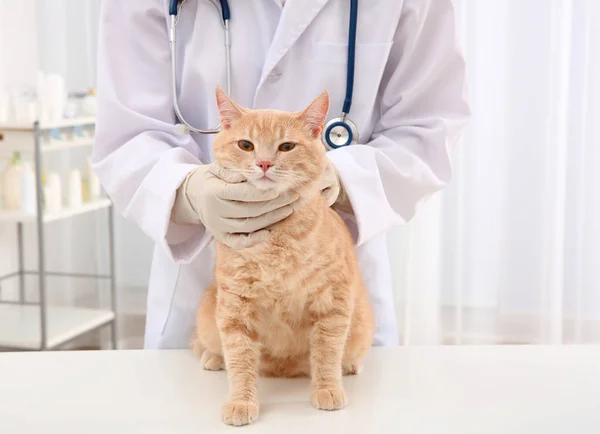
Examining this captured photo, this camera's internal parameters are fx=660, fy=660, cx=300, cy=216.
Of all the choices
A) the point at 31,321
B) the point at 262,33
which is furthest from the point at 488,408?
the point at 31,321

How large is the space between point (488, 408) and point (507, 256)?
1905mm

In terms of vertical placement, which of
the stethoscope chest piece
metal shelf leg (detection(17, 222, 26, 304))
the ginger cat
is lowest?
metal shelf leg (detection(17, 222, 26, 304))

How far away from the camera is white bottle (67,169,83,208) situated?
8.61 ft

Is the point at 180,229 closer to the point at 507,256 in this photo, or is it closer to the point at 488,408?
the point at 488,408

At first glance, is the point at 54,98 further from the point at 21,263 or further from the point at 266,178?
the point at 266,178

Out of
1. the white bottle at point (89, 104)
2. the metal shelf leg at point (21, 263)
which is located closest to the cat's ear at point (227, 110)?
the white bottle at point (89, 104)

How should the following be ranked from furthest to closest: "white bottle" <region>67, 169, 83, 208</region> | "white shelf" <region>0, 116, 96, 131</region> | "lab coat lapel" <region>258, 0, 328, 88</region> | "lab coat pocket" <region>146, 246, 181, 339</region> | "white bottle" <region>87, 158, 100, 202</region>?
"white bottle" <region>87, 158, 100, 202</region>, "white bottle" <region>67, 169, 83, 208</region>, "white shelf" <region>0, 116, 96, 131</region>, "lab coat pocket" <region>146, 246, 181, 339</region>, "lab coat lapel" <region>258, 0, 328, 88</region>

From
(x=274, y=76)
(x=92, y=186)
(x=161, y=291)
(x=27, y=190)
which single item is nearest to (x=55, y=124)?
(x=27, y=190)

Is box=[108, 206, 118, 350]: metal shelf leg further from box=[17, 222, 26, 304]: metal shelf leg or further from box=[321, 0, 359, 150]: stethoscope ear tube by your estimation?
box=[321, 0, 359, 150]: stethoscope ear tube

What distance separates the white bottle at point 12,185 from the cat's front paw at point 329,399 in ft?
6.44

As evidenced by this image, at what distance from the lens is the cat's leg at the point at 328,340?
86 centimetres

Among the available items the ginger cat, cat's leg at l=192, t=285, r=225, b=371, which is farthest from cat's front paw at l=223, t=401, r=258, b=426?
cat's leg at l=192, t=285, r=225, b=371

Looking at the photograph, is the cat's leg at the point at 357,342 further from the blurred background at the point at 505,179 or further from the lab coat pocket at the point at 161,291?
the blurred background at the point at 505,179

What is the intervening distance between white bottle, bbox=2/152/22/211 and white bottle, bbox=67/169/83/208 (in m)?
0.21
